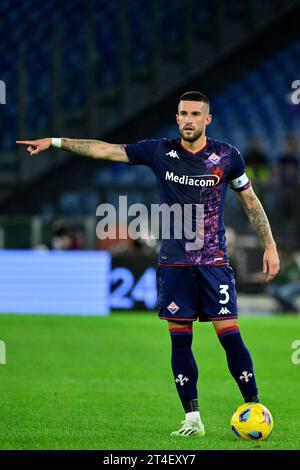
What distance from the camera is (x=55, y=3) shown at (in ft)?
83.0

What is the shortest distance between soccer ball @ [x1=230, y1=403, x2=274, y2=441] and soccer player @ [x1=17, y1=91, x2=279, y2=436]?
0.72 ft

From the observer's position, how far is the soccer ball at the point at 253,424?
6508mm

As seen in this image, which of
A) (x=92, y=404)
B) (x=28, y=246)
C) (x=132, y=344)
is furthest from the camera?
(x=28, y=246)

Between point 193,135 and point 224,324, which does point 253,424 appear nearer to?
point 224,324

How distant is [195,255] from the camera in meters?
6.77

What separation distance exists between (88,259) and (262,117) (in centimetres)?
1587

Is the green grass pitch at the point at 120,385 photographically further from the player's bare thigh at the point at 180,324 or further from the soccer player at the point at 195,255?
the player's bare thigh at the point at 180,324

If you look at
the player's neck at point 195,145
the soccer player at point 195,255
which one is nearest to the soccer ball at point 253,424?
the soccer player at point 195,255

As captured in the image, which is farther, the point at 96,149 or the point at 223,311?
the point at 96,149

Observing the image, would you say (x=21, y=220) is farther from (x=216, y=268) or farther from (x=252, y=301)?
(x=216, y=268)

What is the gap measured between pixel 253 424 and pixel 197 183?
4.90ft

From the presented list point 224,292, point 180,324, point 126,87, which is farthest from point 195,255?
point 126,87
